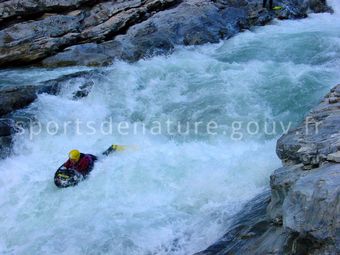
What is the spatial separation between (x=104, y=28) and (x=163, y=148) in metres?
6.11

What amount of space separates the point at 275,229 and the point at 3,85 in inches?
326

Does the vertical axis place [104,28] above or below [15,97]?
above

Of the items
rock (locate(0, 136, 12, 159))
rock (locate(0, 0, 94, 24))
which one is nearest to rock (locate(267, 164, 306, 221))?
rock (locate(0, 136, 12, 159))

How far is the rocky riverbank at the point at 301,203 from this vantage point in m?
3.50

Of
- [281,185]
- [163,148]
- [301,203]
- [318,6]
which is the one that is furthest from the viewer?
[318,6]

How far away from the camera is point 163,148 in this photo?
817 centimetres

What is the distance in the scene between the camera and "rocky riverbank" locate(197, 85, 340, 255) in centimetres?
350

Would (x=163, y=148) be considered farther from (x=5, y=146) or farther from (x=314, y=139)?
(x=314, y=139)

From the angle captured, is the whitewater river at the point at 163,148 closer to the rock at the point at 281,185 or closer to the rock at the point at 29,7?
the rock at the point at 281,185

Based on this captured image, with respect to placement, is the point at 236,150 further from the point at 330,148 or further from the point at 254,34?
the point at 254,34

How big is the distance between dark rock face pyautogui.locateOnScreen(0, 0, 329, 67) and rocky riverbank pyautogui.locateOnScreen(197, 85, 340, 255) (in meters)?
7.29

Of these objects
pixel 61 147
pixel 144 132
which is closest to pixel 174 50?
pixel 144 132

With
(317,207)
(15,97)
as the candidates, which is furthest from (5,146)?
(317,207)

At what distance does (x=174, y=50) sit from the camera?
1241cm
